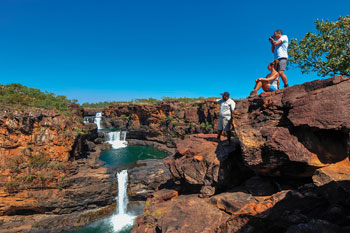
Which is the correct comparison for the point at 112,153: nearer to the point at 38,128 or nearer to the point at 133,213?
the point at 38,128

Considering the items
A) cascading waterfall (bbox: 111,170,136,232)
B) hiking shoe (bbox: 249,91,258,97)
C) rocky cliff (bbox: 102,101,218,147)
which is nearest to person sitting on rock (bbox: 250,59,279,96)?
hiking shoe (bbox: 249,91,258,97)

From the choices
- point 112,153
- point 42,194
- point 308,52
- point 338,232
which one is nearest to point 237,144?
point 338,232

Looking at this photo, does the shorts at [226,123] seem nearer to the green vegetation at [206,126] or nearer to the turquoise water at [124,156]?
the turquoise water at [124,156]

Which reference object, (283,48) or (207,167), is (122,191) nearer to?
(207,167)

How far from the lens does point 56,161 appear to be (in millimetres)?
18344

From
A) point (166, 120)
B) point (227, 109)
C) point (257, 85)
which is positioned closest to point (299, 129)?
point (227, 109)

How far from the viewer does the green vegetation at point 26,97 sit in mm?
20295

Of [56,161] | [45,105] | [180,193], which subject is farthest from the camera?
[45,105]

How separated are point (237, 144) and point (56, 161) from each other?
784 inches

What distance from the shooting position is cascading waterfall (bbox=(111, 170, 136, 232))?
50.4 feet

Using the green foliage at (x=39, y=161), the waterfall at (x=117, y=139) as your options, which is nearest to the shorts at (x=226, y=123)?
the green foliage at (x=39, y=161)

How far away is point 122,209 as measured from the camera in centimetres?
1714

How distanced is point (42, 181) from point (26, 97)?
13163 millimetres

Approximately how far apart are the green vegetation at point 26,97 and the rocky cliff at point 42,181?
338 cm
